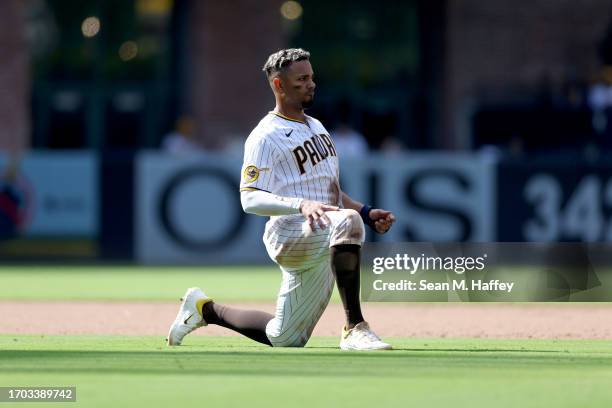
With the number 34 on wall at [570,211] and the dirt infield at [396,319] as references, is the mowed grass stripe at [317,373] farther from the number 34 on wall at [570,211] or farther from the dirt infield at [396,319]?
the number 34 on wall at [570,211]

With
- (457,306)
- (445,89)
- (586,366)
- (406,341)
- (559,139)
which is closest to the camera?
(586,366)

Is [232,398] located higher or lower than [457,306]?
higher

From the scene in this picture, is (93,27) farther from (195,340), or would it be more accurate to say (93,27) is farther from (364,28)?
(195,340)

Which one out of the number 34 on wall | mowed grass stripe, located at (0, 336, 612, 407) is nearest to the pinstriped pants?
mowed grass stripe, located at (0, 336, 612, 407)

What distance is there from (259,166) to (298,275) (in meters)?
0.67

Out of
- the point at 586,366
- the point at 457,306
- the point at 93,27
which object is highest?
the point at 93,27

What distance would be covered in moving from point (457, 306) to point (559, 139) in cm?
1255

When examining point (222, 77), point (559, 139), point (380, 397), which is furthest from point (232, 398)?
point (222, 77)

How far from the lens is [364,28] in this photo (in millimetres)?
30328

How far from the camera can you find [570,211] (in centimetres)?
1939

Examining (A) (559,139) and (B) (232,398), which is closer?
(B) (232,398)

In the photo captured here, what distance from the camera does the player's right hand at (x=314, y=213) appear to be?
25.3ft

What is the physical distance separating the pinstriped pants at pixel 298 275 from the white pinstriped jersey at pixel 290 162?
20cm
